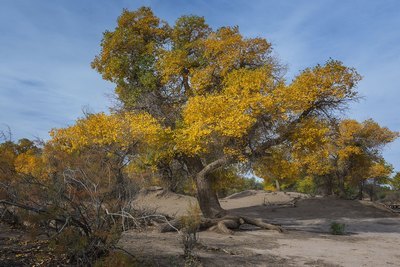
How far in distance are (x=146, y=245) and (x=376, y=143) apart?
1192 inches

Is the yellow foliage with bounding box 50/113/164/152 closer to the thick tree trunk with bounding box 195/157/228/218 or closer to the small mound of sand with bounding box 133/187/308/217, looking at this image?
the thick tree trunk with bounding box 195/157/228/218

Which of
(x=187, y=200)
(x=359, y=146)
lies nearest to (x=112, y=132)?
(x=187, y=200)

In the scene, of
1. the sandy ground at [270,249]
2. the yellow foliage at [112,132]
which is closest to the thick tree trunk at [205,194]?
the sandy ground at [270,249]

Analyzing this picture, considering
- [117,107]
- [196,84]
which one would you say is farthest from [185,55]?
[117,107]

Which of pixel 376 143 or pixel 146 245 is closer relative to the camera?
pixel 146 245

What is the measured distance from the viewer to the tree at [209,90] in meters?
15.6

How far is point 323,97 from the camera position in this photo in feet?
54.3

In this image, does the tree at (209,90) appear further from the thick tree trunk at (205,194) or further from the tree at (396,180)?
the tree at (396,180)

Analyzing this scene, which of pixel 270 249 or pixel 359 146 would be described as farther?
pixel 359 146

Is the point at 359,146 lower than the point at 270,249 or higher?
higher

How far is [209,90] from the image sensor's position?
1894 cm

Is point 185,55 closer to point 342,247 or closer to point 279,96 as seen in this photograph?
point 279,96

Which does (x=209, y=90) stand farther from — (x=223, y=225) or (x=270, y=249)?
(x=270, y=249)

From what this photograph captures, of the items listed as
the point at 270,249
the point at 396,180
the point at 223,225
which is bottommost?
the point at 270,249
